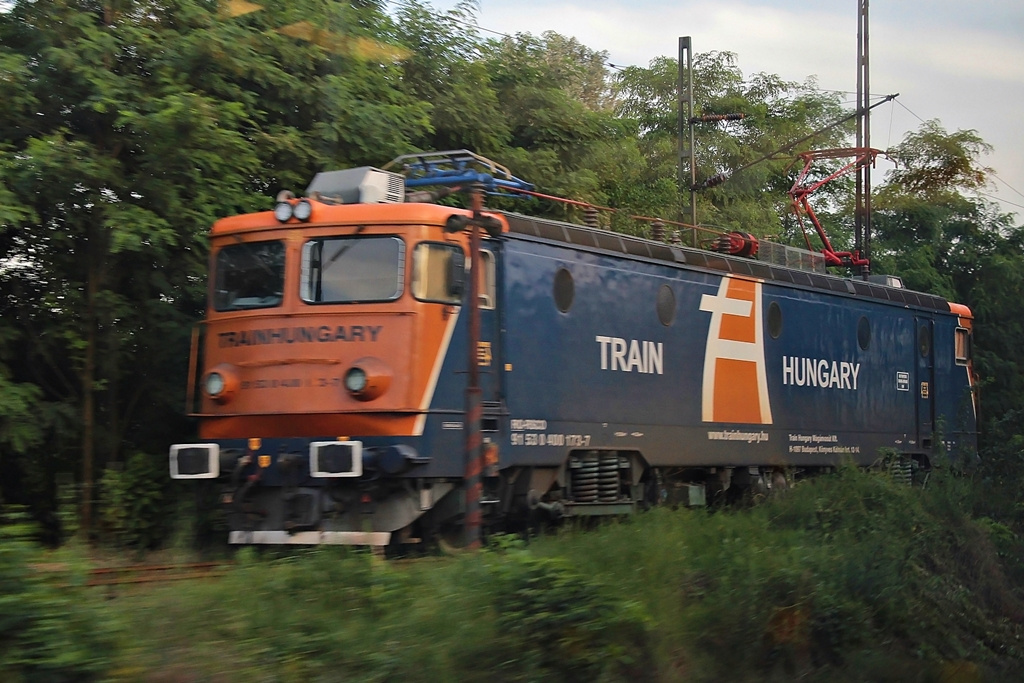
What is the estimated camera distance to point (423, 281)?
10.3 metres

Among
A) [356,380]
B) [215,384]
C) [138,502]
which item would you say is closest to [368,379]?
[356,380]

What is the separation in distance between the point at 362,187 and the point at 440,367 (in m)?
1.94

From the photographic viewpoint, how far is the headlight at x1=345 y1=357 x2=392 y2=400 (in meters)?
10.1

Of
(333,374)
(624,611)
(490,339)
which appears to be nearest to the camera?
(624,611)

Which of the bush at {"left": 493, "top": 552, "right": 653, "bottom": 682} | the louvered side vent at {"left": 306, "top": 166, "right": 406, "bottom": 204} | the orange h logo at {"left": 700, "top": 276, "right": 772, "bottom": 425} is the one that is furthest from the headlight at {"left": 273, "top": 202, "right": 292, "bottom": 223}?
the orange h logo at {"left": 700, "top": 276, "right": 772, "bottom": 425}

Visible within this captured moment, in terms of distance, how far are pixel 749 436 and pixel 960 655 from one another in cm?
572

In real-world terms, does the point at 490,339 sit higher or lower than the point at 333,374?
higher

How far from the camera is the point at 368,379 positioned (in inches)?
397

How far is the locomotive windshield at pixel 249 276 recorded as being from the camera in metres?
10.8

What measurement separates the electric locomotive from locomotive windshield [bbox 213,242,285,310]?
0.02 metres

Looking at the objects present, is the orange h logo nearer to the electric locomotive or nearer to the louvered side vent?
the electric locomotive

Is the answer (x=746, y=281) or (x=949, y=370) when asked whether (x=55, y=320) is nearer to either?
(x=746, y=281)

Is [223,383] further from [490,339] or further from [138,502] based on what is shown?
[490,339]

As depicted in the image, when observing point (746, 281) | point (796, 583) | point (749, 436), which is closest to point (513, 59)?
point (746, 281)
